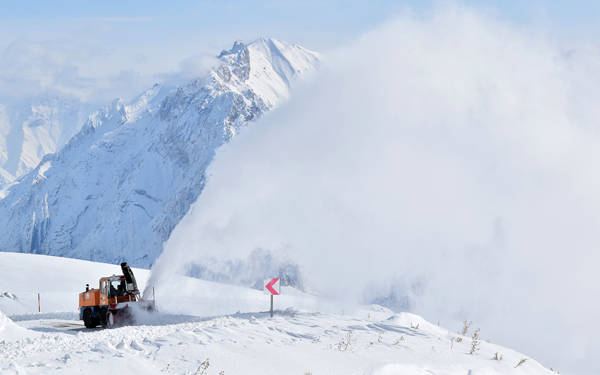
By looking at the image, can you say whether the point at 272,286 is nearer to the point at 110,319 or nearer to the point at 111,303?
the point at 110,319

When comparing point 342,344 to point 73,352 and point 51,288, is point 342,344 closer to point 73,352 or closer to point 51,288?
point 73,352

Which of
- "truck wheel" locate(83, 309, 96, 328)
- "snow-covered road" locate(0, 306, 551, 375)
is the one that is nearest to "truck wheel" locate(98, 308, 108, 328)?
"truck wheel" locate(83, 309, 96, 328)

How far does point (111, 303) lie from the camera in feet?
74.2

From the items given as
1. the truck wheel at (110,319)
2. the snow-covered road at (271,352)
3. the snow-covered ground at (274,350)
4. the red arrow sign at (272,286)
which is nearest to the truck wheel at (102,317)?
the truck wheel at (110,319)

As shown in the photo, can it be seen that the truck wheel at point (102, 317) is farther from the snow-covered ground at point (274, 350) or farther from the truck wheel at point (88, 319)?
the snow-covered ground at point (274, 350)

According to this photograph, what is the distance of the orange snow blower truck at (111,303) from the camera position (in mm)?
22312

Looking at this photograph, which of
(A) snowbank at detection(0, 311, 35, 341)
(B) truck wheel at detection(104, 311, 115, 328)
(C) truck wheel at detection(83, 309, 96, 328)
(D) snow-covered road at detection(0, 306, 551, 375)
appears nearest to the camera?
(D) snow-covered road at detection(0, 306, 551, 375)

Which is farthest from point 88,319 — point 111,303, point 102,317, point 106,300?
point 111,303

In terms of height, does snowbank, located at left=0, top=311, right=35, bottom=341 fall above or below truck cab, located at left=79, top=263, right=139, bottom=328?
below

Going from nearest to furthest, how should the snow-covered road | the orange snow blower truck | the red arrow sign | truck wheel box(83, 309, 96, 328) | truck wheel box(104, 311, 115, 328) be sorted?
the snow-covered road → the red arrow sign → truck wheel box(104, 311, 115, 328) → the orange snow blower truck → truck wheel box(83, 309, 96, 328)

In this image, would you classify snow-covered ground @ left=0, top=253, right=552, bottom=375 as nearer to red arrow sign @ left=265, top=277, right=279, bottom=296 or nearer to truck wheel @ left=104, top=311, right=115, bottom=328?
red arrow sign @ left=265, top=277, right=279, bottom=296

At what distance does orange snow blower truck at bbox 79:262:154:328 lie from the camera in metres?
22.3

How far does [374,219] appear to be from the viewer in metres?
192

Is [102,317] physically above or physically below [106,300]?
below
